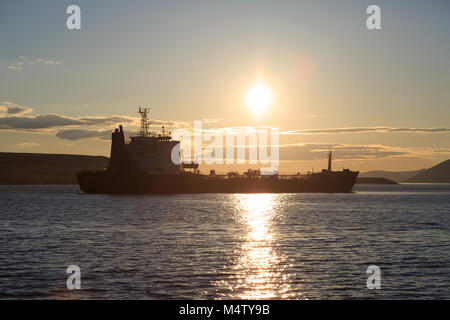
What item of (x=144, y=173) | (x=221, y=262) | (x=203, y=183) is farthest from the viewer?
(x=203, y=183)

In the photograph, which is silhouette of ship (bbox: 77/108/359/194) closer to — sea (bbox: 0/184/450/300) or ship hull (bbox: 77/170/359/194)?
ship hull (bbox: 77/170/359/194)

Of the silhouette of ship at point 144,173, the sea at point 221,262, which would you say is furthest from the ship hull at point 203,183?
the sea at point 221,262

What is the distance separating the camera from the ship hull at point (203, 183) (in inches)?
3994

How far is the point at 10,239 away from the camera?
33.0 metres

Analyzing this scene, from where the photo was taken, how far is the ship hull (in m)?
101

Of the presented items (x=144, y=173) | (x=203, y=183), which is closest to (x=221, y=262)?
(x=144, y=173)

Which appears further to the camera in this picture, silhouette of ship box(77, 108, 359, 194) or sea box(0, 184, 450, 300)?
silhouette of ship box(77, 108, 359, 194)

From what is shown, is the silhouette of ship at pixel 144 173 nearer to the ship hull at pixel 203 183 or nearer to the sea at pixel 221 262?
the ship hull at pixel 203 183

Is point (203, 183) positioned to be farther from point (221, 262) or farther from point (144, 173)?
point (221, 262)

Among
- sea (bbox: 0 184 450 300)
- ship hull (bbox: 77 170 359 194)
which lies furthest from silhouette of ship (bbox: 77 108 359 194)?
sea (bbox: 0 184 450 300)

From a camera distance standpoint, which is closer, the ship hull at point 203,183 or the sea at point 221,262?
the sea at point 221,262

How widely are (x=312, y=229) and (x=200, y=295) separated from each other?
25.6 meters

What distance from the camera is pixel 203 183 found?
119 metres
